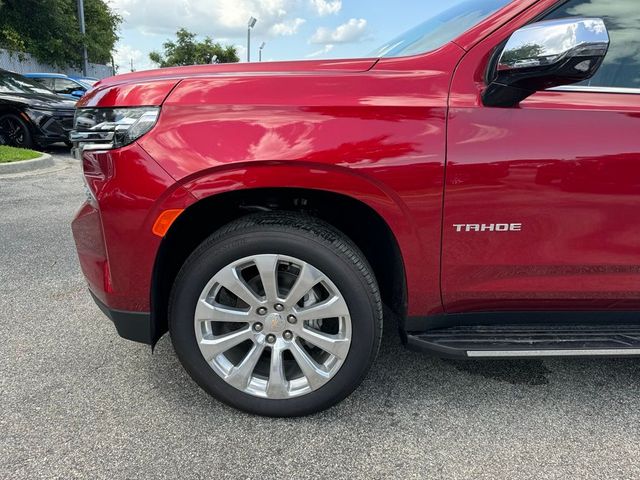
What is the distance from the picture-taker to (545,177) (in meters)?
1.90

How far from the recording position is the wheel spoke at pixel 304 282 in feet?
6.47

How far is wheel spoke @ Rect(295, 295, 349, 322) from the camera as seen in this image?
1997 millimetres

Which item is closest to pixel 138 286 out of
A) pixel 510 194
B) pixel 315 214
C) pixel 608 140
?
pixel 315 214

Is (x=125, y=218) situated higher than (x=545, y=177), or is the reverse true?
(x=545, y=177)

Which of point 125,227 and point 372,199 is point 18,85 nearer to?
point 125,227

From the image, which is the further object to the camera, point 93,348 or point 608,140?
point 93,348

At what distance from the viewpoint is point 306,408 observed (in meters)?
2.11

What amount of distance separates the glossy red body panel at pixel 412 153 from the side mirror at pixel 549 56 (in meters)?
0.09

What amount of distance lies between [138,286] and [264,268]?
534 mm

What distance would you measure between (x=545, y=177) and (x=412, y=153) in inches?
20.2

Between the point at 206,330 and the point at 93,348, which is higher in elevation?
the point at 206,330

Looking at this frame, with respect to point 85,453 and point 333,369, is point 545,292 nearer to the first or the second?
point 333,369

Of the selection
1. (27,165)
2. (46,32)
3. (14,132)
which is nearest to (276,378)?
(27,165)

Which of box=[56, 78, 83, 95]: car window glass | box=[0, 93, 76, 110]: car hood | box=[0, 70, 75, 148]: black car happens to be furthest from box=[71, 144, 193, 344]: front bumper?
box=[56, 78, 83, 95]: car window glass
